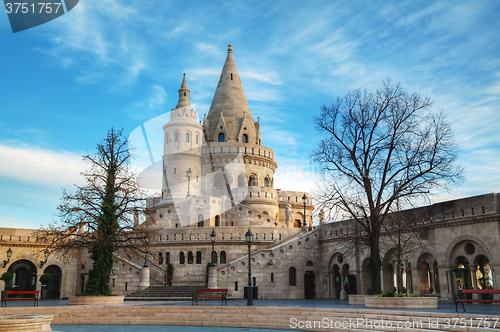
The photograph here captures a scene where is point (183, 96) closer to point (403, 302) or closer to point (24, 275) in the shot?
point (24, 275)

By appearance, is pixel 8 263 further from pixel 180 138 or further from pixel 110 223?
pixel 180 138

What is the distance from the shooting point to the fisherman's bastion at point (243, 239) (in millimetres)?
23125

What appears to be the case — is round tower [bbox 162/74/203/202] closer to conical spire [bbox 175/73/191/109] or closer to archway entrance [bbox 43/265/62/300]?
conical spire [bbox 175/73/191/109]

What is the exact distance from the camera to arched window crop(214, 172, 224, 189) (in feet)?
159

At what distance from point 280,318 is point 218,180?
109ft

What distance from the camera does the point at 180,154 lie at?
154 ft

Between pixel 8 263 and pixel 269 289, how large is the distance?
57.0ft

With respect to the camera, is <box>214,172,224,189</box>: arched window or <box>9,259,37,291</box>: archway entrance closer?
<box>9,259,37,291</box>: archway entrance

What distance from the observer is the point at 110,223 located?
74.3 ft

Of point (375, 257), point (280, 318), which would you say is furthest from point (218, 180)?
point (280, 318)

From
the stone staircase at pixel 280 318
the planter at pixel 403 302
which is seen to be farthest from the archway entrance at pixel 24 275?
the planter at pixel 403 302

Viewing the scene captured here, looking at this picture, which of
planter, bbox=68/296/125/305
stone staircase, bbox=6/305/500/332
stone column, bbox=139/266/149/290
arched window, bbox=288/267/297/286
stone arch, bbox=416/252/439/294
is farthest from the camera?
arched window, bbox=288/267/297/286

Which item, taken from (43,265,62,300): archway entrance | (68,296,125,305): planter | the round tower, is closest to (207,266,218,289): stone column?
(68,296,125,305): planter

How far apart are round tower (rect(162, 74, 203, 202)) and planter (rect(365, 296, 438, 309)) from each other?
3002 cm
